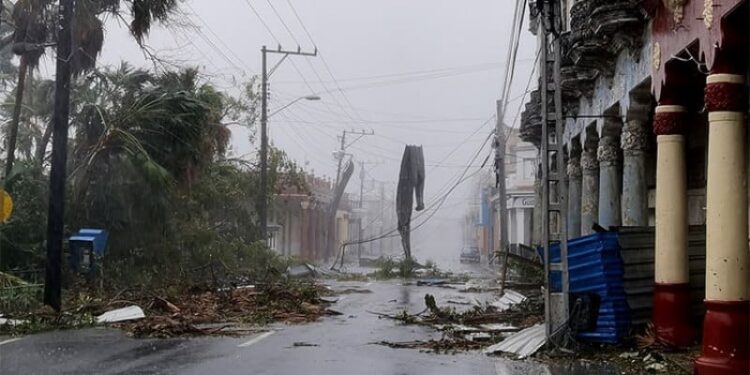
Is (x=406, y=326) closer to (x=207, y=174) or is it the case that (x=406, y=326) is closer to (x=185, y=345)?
(x=185, y=345)

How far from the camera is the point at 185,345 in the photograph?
12586mm

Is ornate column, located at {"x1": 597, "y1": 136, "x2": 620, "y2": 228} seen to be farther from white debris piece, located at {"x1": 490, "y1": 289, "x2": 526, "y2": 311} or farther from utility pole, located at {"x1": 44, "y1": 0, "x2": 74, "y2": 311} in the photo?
utility pole, located at {"x1": 44, "y1": 0, "x2": 74, "y2": 311}

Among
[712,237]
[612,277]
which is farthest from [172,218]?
[712,237]

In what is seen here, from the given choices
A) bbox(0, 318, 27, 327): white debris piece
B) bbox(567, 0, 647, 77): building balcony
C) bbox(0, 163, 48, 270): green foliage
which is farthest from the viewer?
bbox(0, 163, 48, 270): green foliage

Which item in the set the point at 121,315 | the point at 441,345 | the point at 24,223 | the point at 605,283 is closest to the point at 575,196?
the point at 605,283

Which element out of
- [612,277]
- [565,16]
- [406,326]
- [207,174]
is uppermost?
[565,16]

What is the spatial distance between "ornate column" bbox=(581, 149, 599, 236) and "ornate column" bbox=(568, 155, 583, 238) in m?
2.49

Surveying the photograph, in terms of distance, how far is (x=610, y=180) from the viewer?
17438 mm

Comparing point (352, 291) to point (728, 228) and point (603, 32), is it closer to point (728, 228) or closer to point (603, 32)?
point (603, 32)

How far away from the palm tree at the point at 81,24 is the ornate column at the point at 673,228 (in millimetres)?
13330

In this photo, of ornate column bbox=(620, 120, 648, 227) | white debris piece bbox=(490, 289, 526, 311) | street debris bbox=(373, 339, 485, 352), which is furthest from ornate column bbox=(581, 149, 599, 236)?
street debris bbox=(373, 339, 485, 352)

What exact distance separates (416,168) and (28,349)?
3186cm

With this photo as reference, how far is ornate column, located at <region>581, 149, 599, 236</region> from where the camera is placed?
65.0 feet

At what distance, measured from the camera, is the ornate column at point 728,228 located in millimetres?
8891
